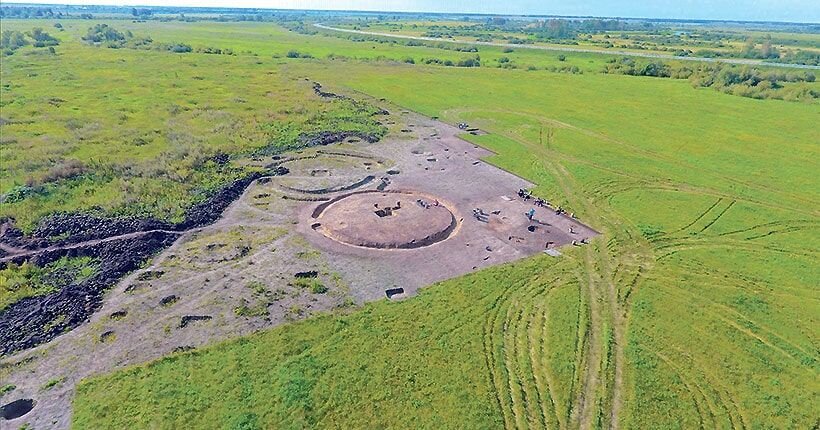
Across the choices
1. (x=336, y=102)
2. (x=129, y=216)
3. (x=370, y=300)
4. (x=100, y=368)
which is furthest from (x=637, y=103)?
(x=100, y=368)

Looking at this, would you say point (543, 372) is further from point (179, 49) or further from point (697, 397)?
point (179, 49)

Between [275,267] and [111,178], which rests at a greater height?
[111,178]

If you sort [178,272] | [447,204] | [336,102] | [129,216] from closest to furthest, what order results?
[178,272] < [129,216] < [447,204] < [336,102]

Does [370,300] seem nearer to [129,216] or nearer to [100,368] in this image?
[100,368]

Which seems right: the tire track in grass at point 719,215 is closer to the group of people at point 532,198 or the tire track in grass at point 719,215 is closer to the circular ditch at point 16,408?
the group of people at point 532,198

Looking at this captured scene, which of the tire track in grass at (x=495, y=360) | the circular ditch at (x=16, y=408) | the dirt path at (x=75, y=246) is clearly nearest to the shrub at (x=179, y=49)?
the dirt path at (x=75, y=246)

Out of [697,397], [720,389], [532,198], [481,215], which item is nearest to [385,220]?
[481,215]
